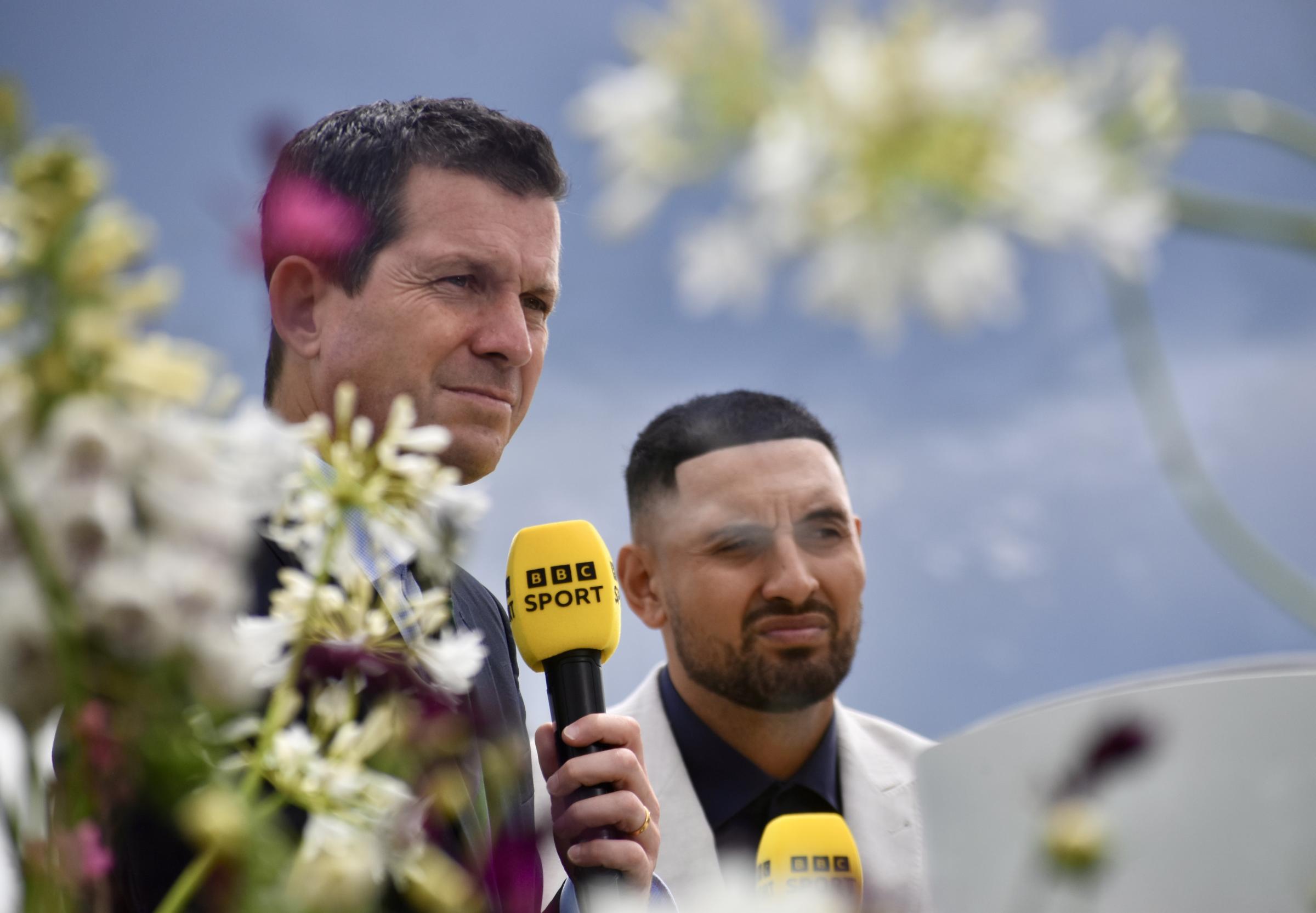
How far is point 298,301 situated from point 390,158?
0.22m

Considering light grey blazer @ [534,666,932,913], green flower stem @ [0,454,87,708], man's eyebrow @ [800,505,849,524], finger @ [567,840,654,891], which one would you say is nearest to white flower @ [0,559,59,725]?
green flower stem @ [0,454,87,708]

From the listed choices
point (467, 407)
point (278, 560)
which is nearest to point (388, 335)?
point (467, 407)

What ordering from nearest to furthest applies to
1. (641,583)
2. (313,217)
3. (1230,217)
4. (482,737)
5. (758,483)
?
(1230,217)
(482,737)
(313,217)
(758,483)
(641,583)

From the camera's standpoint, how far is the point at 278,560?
120 cm

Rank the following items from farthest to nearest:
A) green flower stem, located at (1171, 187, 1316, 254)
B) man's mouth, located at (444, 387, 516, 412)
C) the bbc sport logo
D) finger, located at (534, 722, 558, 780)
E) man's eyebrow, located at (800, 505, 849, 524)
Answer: man's eyebrow, located at (800, 505, 849, 524) < man's mouth, located at (444, 387, 516, 412) < the bbc sport logo < finger, located at (534, 722, 558, 780) < green flower stem, located at (1171, 187, 1316, 254)

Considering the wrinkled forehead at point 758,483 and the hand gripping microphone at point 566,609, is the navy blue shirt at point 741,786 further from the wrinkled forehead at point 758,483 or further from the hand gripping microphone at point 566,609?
the hand gripping microphone at point 566,609

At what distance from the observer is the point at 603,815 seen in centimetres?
91

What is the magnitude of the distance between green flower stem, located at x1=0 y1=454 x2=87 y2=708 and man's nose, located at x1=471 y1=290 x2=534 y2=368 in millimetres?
1204

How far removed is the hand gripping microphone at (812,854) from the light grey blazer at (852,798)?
115 centimetres

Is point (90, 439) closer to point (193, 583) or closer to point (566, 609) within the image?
point (193, 583)

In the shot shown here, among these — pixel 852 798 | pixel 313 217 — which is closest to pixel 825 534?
pixel 852 798

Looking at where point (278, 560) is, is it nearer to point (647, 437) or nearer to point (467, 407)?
point (467, 407)

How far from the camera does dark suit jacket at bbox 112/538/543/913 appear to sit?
0.47m

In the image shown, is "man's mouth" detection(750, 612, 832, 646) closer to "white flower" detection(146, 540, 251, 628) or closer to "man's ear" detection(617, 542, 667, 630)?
"man's ear" detection(617, 542, 667, 630)
